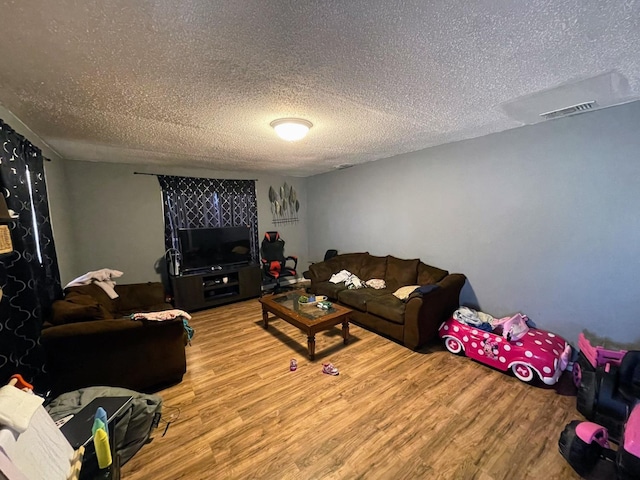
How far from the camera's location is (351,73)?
150cm

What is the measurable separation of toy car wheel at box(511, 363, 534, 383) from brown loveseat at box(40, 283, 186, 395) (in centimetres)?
308

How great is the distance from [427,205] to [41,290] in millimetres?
4184

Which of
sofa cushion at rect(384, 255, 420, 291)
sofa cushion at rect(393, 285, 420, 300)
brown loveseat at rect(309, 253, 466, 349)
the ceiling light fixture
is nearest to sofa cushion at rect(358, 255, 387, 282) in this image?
brown loveseat at rect(309, 253, 466, 349)

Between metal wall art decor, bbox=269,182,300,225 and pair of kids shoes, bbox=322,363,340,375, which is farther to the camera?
metal wall art decor, bbox=269,182,300,225

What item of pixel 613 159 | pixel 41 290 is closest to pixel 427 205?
pixel 613 159

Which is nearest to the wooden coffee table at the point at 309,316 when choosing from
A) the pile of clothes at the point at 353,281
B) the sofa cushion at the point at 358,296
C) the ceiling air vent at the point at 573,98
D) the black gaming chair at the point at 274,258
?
the sofa cushion at the point at 358,296

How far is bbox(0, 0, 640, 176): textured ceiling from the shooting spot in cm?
103

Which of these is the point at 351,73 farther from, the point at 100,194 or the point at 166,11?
the point at 100,194

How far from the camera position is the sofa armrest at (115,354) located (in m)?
1.92

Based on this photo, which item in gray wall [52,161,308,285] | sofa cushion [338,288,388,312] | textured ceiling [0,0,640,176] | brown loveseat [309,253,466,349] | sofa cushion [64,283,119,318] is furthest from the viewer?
gray wall [52,161,308,285]

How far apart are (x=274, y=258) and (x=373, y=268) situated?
198 cm

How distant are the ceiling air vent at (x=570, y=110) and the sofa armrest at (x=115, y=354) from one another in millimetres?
3806

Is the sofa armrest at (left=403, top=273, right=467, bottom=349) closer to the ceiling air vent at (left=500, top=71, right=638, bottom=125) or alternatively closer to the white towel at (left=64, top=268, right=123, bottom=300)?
the ceiling air vent at (left=500, top=71, right=638, bottom=125)

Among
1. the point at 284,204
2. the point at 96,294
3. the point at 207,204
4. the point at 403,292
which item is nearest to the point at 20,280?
the point at 96,294
